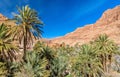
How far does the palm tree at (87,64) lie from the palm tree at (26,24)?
14.9 meters

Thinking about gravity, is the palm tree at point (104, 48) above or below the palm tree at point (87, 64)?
above

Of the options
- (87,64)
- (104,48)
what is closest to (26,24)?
(87,64)

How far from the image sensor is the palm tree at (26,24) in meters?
45.2

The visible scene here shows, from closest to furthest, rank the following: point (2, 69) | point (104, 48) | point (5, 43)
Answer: point (5, 43)
point (2, 69)
point (104, 48)

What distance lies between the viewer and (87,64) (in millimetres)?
58312

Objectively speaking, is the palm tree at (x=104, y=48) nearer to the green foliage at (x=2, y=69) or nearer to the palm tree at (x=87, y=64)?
the palm tree at (x=87, y=64)

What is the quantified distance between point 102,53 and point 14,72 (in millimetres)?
27021

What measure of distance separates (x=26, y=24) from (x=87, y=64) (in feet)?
63.6

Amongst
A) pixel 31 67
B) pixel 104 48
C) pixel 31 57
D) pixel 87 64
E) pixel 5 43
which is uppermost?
pixel 5 43

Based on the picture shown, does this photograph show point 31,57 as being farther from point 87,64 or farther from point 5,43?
point 87,64

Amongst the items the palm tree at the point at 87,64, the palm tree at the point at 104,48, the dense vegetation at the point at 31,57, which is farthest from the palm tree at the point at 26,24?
the palm tree at the point at 104,48

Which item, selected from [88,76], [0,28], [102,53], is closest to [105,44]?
[102,53]

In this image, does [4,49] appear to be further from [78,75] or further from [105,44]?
[105,44]

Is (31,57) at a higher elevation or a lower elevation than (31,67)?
higher
